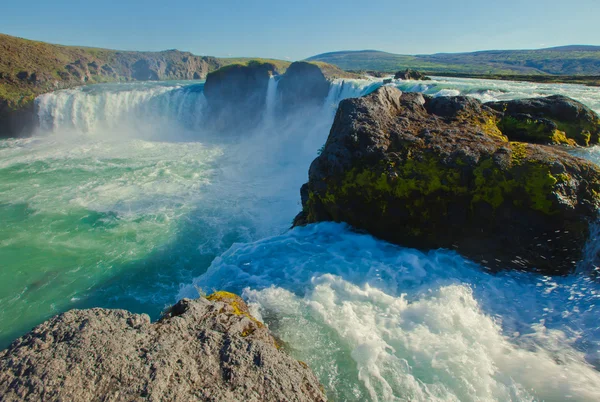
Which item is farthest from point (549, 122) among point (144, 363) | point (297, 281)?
point (144, 363)

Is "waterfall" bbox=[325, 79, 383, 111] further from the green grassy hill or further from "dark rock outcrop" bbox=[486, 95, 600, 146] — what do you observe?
the green grassy hill

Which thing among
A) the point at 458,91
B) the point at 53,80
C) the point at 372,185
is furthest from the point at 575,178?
the point at 53,80

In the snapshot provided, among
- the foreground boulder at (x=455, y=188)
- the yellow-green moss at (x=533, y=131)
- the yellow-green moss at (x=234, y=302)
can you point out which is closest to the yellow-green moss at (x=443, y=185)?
the foreground boulder at (x=455, y=188)

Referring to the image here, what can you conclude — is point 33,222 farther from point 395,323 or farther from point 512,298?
point 512,298

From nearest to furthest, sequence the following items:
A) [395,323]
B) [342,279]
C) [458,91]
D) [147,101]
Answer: [395,323]
[342,279]
[458,91]
[147,101]

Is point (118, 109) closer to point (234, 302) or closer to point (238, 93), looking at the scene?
point (238, 93)
